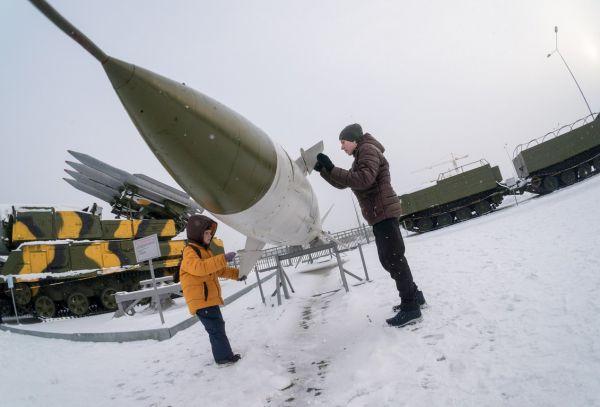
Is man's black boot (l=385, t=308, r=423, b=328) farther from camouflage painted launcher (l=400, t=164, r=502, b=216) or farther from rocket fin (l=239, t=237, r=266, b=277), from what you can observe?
camouflage painted launcher (l=400, t=164, r=502, b=216)

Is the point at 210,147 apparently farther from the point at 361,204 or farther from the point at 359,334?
the point at 359,334

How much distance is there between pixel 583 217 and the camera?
475cm

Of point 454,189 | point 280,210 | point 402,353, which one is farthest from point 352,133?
point 454,189

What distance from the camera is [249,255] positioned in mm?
3244

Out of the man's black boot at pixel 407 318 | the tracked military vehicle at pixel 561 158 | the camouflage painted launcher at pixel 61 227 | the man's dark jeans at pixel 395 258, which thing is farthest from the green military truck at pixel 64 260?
the tracked military vehicle at pixel 561 158

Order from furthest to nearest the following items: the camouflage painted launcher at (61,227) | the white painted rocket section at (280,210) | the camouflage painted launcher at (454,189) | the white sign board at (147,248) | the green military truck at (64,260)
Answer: the camouflage painted launcher at (454,189)
the camouflage painted launcher at (61,227)
the green military truck at (64,260)
the white sign board at (147,248)
the white painted rocket section at (280,210)

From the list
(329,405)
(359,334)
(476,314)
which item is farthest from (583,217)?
(329,405)

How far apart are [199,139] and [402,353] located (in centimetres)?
195

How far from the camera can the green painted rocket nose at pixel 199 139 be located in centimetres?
184

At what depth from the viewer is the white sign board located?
518 centimetres

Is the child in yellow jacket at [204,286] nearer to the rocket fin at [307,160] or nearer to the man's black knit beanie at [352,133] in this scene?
the rocket fin at [307,160]

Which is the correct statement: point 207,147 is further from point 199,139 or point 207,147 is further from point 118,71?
point 118,71

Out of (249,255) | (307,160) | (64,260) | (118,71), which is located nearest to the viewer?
(118,71)

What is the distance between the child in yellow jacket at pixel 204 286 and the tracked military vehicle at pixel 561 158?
13289mm
